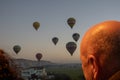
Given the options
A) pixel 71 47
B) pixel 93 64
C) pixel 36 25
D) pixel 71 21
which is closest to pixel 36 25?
pixel 36 25

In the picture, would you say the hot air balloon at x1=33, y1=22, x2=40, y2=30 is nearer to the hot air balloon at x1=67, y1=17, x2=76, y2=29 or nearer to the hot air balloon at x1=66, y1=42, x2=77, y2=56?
the hot air balloon at x1=67, y1=17, x2=76, y2=29

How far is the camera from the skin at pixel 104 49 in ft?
8.39

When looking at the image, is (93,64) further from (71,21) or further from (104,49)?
(71,21)

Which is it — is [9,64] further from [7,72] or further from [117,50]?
[117,50]

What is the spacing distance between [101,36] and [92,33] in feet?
0.25

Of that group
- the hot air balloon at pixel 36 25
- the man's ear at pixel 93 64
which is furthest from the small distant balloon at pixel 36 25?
the man's ear at pixel 93 64

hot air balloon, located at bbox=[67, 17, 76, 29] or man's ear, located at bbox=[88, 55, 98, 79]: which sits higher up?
hot air balloon, located at bbox=[67, 17, 76, 29]

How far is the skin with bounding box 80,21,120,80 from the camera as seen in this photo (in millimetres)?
2557

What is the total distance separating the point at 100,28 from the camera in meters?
2.58

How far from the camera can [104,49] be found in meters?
2.58

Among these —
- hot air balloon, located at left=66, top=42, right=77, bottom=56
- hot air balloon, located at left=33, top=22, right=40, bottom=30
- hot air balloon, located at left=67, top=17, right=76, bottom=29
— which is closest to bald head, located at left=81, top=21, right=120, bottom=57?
hot air balloon, located at left=67, top=17, right=76, bottom=29

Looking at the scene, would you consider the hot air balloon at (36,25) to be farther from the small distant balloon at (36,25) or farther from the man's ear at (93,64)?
the man's ear at (93,64)

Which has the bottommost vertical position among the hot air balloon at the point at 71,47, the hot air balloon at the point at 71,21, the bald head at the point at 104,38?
the bald head at the point at 104,38

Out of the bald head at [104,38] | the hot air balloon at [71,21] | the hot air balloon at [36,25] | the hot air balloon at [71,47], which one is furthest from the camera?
the hot air balloon at [36,25]
